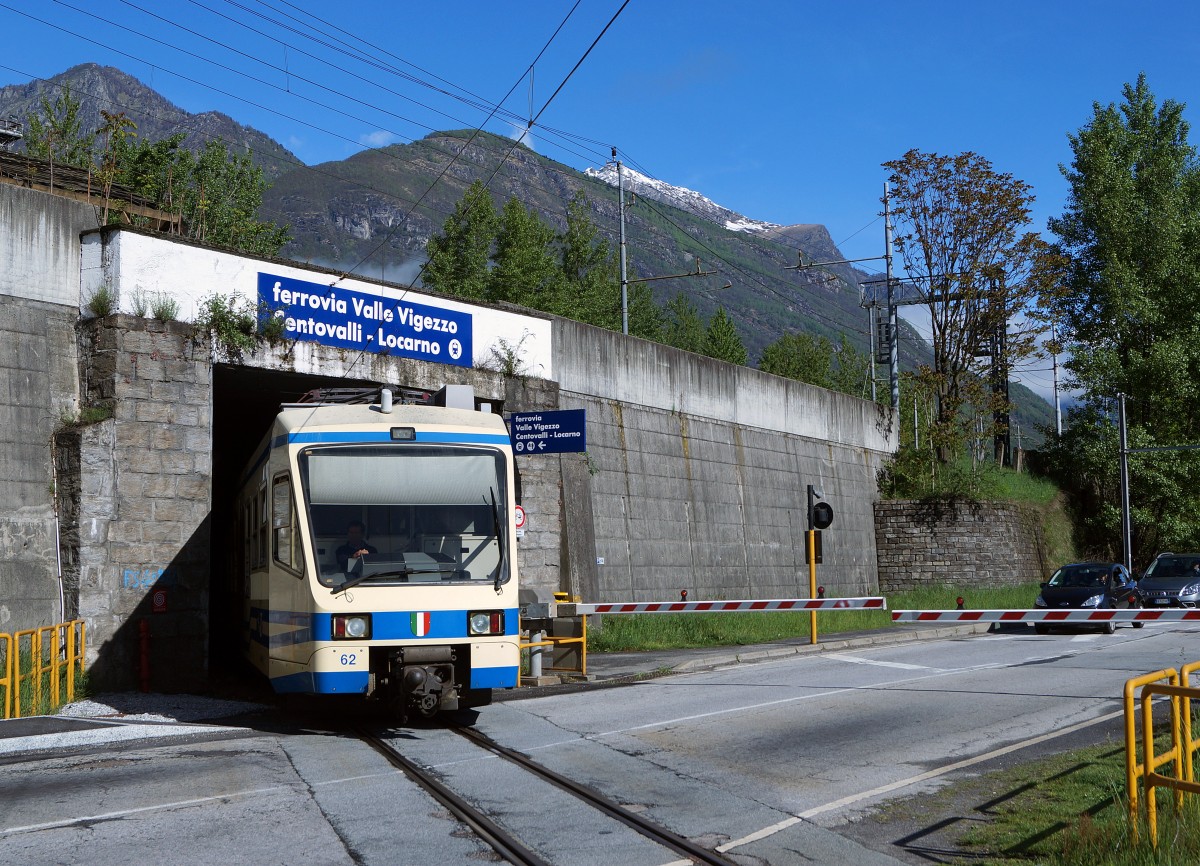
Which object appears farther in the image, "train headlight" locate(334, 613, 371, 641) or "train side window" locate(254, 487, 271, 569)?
"train side window" locate(254, 487, 271, 569)

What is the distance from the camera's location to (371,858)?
6.93 m

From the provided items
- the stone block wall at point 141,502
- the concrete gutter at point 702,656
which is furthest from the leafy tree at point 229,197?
the concrete gutter at point 702,656

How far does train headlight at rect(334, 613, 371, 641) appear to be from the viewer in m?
11.2

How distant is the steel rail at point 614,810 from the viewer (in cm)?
707

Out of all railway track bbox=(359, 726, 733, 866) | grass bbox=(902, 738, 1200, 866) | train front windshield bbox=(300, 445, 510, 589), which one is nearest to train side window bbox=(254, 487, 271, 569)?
train front windshield bbox=(300, 445, 510, 589)

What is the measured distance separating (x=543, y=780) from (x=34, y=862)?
3883mm

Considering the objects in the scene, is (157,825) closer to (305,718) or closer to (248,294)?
(305,718)

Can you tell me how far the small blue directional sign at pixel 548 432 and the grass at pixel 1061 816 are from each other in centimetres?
1006

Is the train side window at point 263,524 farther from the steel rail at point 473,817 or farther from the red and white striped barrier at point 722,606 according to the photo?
the red and white striped barrier at point 722,606

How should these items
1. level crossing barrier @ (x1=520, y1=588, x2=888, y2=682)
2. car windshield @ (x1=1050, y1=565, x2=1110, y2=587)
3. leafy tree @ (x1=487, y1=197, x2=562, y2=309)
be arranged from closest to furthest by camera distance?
level crossing barrier @ (x1=520, y1=588, x2=888, y2=682) < car windshield @ (x1=1050, y1=565, x2=1110, y2=587) < leafy tree @ (x1=487, y1=197, x2=562, y2=309)

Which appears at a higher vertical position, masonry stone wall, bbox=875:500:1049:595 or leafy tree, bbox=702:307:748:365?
leafy tree, bbox=702:307:748:365

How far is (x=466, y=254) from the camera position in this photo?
51625mm

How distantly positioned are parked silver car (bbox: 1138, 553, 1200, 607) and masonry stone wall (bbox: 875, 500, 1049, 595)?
8315 millimetres

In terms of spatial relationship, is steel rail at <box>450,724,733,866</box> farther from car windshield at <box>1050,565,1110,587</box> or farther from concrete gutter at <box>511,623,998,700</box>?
car windshield at <box>1050,565,1110,587</box>
